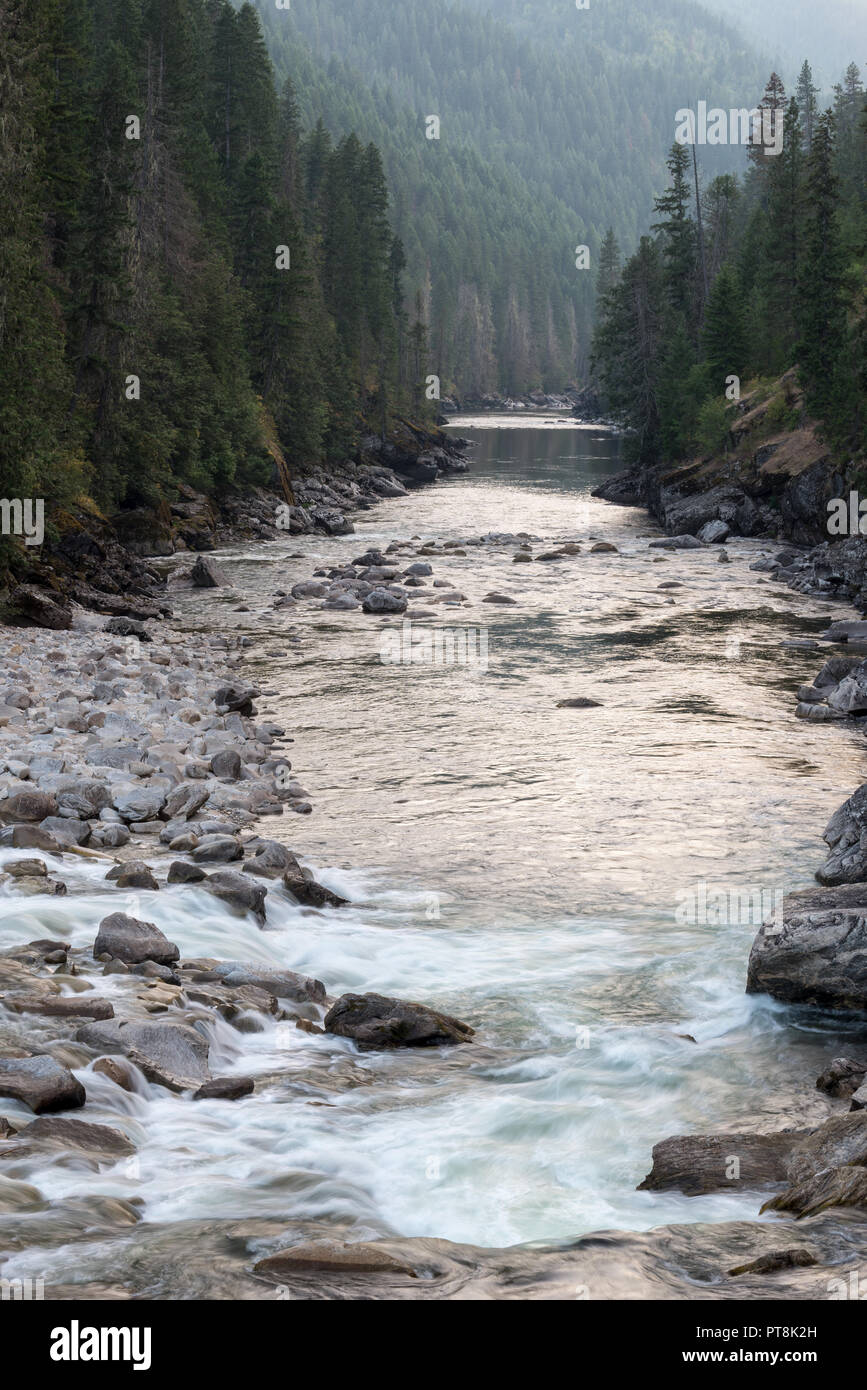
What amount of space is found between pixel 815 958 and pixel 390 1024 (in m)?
3.54

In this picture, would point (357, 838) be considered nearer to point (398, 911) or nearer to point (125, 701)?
point (398, 911)

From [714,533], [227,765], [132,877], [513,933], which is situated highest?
[714,533]

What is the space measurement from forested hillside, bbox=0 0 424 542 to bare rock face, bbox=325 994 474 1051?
62.1ft

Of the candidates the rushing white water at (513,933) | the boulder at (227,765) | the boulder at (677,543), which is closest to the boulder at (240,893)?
the rushing white water at (513,933)

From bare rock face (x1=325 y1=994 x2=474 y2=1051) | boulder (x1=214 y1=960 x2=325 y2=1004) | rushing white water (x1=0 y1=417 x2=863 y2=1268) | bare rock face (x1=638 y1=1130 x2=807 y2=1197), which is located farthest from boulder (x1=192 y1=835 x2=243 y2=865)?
bare rock face (x1=638 y1=1130 x2=807 y2=1197)

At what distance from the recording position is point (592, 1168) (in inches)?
308

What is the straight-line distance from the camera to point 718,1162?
7574 millimetres

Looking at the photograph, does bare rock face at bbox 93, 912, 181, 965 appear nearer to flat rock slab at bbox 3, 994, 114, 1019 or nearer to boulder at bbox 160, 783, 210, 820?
→ flat rock slab at bbox 3, 994, 114, 1019

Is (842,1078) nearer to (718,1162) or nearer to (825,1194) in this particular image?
(718,1162)

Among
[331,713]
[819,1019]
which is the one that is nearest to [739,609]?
[331,713]

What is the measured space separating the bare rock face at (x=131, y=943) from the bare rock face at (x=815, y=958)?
4906 millimetres

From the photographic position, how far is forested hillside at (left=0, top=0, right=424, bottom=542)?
28.0m

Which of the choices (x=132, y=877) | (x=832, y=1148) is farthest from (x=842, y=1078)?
(x=132, y=877)

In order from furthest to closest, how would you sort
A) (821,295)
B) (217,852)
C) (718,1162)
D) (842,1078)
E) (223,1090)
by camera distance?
(821,295), (217,852), (842,1078), (223,1090), (718,1162)
